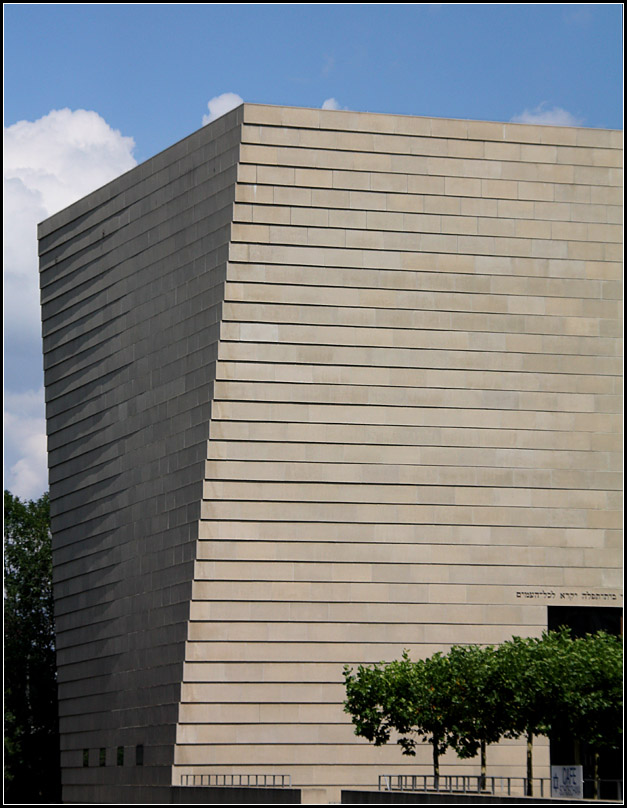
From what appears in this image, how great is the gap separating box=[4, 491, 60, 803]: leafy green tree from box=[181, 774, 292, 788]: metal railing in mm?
31939

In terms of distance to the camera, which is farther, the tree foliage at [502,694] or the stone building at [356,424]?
the stone building at [356,424]

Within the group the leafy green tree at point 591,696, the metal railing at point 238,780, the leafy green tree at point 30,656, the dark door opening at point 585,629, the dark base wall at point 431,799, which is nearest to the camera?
the dark base wall at point 431,799

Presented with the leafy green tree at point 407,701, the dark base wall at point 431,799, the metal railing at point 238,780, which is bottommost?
the metal railing at point 238,780

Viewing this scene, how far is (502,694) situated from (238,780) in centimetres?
1359

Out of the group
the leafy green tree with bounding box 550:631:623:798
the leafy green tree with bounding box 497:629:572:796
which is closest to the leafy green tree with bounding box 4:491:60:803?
the leafy green tree with bounding box 497:629:572:796

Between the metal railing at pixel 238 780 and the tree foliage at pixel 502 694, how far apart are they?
6.31m

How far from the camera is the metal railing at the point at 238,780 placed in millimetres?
53125

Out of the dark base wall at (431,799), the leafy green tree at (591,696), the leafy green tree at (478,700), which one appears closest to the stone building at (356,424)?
the leafy green tree at (478,700)

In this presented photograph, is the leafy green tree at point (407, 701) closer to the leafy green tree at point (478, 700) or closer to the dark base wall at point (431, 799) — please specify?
the leafy green tree at point (478, 700)

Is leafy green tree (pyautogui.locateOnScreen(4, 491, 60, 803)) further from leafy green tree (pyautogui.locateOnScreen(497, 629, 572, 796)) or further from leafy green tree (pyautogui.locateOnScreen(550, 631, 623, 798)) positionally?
leafy green tree (pyautogui.locateOnScreen(550, 631, 623, 798))

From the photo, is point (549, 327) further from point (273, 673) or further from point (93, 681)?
point (93, 681)

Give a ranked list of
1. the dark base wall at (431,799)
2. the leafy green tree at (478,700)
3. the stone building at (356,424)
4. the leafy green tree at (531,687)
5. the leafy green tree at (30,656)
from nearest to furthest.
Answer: the dark base wall at (431,799), the leafy green tree at (531,687), the leafy green tree at (478,700), the stone building at (356,424), the leafy green tree at (30,656)

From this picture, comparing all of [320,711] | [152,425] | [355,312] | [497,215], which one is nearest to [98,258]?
[152,425]

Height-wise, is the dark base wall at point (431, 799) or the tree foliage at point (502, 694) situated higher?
the tree foliage at point (502, 694)
